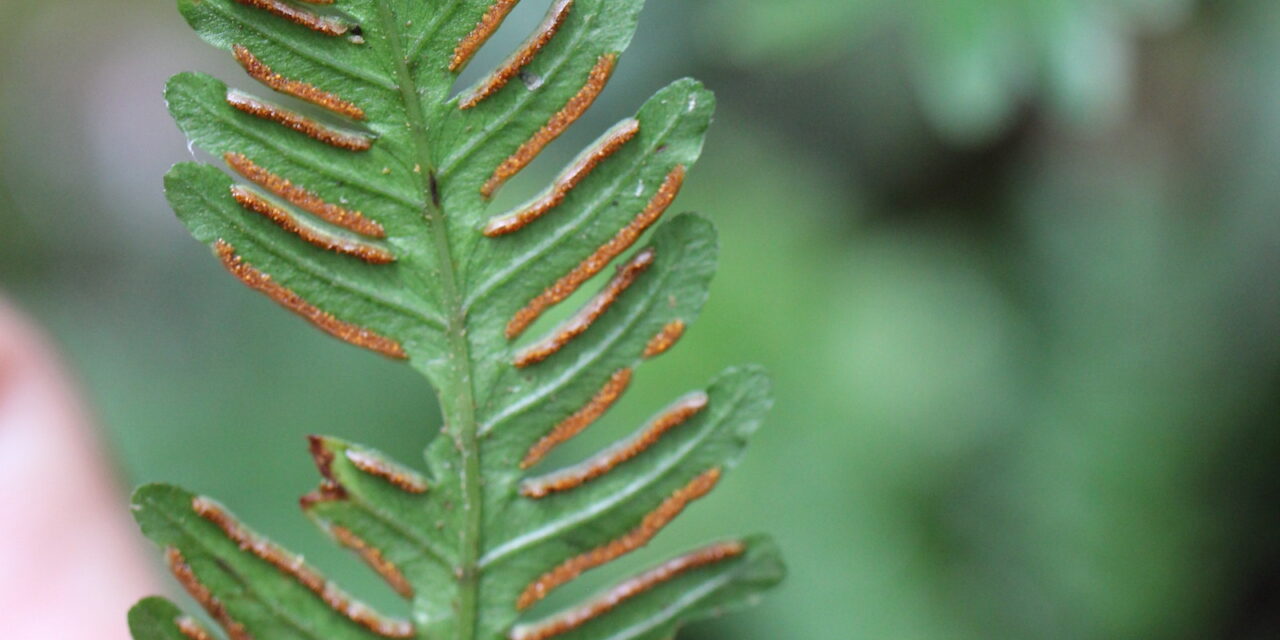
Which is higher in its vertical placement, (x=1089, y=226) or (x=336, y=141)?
(x=1089, y=226)

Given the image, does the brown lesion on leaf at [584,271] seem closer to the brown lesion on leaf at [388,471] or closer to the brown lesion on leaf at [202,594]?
the brown lesion on leaf at [388,471]

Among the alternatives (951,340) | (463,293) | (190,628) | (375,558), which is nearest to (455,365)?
(463,293)

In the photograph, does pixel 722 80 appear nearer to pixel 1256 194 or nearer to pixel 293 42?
pixel 1256 194

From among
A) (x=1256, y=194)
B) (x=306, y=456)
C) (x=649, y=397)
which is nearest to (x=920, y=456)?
(x=649, y=397)

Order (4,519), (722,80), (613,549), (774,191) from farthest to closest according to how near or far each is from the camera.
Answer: (722,80) < (774,191) < (4,519) < (613,549)

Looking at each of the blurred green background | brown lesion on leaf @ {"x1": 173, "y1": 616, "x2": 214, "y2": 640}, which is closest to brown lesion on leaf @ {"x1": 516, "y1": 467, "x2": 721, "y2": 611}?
brown lesion on leaf @ {"x1": 173, "y1": 616, "x2": 214, "y2": 640}

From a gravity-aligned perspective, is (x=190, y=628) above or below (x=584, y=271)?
below

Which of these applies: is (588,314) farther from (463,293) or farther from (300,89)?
(300,89)
